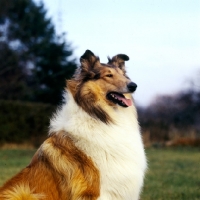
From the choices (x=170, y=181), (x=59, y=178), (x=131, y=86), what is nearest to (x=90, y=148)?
Result: (x=59, y=178)

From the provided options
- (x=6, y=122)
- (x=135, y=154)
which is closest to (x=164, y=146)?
(x=6, y=122)

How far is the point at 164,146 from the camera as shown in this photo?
27.9m

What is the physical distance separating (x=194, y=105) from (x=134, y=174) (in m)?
33.9

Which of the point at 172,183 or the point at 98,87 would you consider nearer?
the point at 98,87

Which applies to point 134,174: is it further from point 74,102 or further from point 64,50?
point 64,50

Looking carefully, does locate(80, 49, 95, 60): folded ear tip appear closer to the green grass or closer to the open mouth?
the open mouth

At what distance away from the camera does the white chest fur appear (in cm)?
538

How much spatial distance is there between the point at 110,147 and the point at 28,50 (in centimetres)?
3115

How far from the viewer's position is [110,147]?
548cm

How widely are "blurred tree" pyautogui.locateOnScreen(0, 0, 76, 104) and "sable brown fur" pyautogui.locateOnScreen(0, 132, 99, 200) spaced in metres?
28.3

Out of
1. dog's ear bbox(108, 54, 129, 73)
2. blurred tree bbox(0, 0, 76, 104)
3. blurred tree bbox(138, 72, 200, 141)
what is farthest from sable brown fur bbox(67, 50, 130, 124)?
blurred tree bbox(0, 0, 76, 104)

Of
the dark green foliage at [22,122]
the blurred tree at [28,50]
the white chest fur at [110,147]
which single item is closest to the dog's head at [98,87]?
the white chest fur at [110,147]

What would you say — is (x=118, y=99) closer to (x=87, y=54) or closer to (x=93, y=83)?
(x=93, y=83)

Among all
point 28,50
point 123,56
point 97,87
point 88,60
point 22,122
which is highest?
point 28,50
